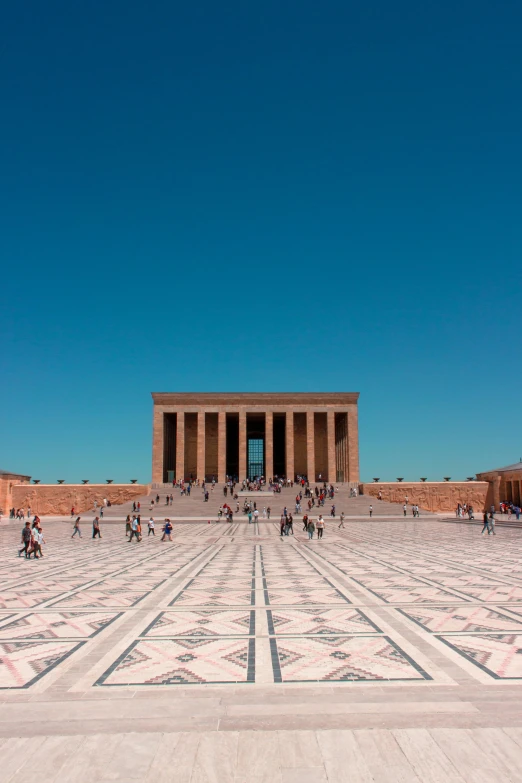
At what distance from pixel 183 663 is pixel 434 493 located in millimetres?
43446

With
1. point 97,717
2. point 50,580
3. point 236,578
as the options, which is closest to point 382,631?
point 97,717

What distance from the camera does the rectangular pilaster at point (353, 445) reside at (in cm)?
5088

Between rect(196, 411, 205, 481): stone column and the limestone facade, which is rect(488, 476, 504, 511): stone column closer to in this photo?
the limestone facade

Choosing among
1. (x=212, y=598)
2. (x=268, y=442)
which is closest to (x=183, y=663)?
(x=212, y=598)

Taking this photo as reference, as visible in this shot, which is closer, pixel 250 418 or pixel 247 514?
pixel 247 514

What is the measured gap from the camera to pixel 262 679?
4.86 m

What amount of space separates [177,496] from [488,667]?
125 ft

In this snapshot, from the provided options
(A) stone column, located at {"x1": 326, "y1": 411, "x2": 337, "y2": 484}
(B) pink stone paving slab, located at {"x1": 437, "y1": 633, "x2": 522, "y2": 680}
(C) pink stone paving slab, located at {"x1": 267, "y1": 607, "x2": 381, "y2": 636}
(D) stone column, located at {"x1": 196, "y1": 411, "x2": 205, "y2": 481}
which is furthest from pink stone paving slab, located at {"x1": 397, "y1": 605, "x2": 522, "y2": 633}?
(A) stone column, located at {"x1": 326, "y1": 411, "x2": 337, "y2": 484}

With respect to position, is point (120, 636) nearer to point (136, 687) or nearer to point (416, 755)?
point (136, 687)

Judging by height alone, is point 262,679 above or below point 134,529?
above

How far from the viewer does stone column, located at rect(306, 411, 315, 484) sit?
168 feet

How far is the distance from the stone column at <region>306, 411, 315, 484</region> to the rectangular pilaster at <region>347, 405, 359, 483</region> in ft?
11.6

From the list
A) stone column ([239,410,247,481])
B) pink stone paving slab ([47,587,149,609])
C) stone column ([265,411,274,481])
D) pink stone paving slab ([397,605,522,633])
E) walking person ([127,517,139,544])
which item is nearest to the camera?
pink stone paving slab ([397,605,522,633])

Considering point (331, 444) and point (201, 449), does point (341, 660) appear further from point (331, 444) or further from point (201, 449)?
point (331, 444)
